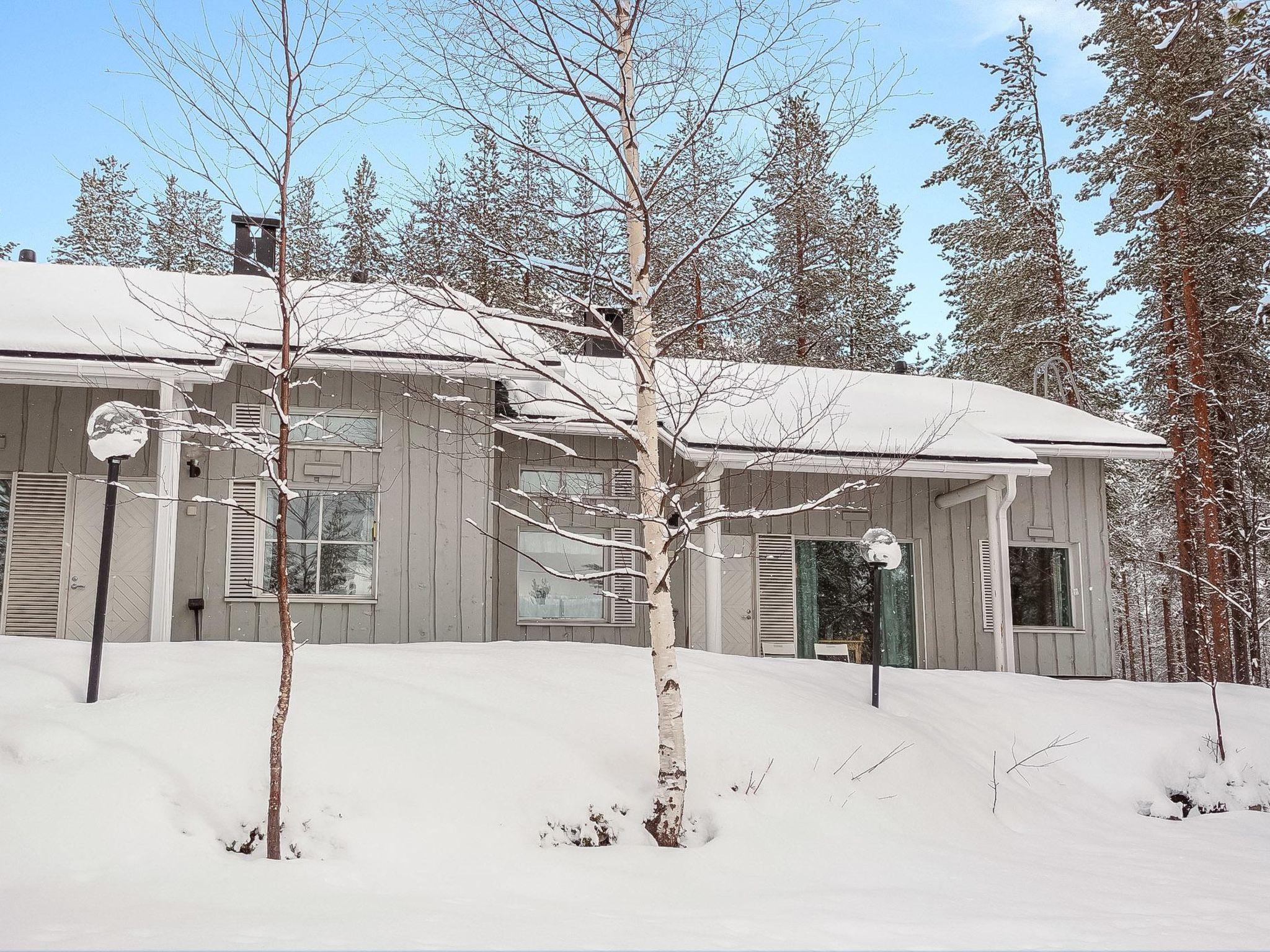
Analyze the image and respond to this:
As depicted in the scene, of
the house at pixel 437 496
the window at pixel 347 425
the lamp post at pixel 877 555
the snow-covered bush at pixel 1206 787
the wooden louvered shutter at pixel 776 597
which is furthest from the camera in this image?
the wooden louvered shutter at pixel 776 597

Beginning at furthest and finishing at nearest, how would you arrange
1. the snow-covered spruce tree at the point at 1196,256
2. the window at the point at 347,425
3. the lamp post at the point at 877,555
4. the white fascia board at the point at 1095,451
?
the snow-covered spruce tree at the point at 1196,256
the white fascia board at the point at 1095,451
the window at the point at 347,425
the lamp post at the point at 877,555

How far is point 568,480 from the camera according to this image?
38.0 ft

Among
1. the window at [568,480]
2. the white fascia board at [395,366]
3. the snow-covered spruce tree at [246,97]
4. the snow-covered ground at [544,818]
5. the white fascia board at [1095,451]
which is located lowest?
the snow-covered ground at [544,818]

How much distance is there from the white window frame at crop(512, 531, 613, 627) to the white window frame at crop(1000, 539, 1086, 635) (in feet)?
17.1

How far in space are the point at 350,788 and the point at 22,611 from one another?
598 cm

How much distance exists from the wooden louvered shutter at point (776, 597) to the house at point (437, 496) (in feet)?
0.10

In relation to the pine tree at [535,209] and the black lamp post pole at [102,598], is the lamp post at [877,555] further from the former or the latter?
the black lamp post pole at [102,598]

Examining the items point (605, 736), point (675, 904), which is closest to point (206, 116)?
point (605, 736)

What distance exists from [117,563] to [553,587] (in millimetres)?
4378

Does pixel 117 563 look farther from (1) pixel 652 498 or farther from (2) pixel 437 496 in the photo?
(1) pixel 652 498

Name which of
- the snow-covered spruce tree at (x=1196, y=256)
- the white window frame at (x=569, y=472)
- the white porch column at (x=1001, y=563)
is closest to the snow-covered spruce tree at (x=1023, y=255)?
the snow-covered spruce tree at (x=1196, y=256)

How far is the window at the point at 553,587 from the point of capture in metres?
11.3

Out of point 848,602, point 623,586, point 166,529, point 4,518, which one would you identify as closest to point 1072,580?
point 848,602

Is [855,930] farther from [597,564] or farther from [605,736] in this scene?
[597,564]
